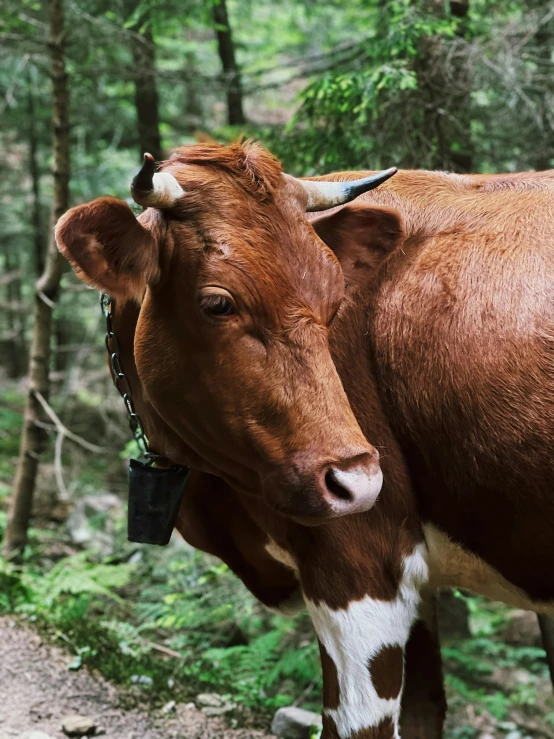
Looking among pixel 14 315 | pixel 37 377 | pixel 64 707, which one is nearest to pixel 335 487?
pixel 64 707

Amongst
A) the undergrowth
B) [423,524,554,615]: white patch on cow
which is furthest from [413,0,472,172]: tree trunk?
the undergrowth

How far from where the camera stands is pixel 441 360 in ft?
9.04

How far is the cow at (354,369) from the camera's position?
2412 mm

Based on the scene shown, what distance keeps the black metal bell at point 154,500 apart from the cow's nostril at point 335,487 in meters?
1.07

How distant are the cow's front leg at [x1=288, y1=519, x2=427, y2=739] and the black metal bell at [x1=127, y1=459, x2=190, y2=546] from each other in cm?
72

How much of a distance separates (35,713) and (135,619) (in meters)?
1.90

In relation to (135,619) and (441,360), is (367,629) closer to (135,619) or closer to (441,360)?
(441,360)

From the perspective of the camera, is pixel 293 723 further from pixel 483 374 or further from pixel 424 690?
pixel 483 374

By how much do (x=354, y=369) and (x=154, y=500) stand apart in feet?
3.85

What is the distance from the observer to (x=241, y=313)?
7.94 feet

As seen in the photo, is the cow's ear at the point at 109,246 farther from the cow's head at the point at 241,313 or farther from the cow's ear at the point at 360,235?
the cow's ear at the point at 360,235

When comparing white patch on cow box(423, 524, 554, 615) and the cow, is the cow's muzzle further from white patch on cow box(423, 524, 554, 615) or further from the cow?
white patch on cow box(423, 524, 554, 615)

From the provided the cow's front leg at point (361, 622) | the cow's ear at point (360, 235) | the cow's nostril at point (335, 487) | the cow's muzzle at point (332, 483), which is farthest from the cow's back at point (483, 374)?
the cow's nostril at point (335, 487)

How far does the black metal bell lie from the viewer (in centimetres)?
319
